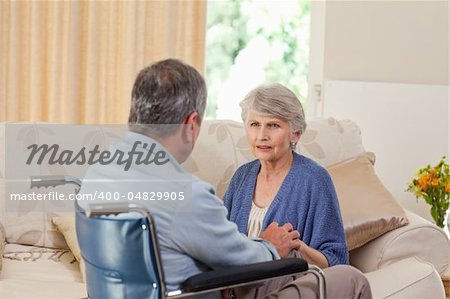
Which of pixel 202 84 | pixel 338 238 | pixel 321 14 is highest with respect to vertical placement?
pixel 321 14

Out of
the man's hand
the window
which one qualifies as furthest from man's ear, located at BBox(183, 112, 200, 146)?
the window

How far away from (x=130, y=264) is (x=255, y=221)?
90 centimetres

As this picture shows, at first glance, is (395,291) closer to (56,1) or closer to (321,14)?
(321,14)

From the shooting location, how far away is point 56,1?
180 inches

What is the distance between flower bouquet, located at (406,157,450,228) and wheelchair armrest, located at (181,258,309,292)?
2.02m

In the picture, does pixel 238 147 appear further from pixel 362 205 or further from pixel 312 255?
pixel 312 255

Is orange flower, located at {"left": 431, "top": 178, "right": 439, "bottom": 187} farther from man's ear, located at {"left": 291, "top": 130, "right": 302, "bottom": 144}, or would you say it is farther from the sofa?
man's ear, located at {"left": 291, "top": 130, "right": 302, "bottom": 144}

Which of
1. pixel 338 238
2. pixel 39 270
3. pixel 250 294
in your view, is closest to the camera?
pixel 250 294

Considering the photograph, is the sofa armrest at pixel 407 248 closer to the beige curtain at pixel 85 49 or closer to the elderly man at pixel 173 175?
the elderly man at pixel 173 175

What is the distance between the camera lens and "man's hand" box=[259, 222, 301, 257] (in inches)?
97.0

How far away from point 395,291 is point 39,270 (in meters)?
1.25

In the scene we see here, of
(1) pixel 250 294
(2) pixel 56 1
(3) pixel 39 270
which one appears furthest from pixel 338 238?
(2) pixel 56 1

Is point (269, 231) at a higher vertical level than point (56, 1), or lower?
lower

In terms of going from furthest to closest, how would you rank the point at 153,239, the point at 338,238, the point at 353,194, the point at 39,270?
the point at 353,194 < the point at 39,270 < the point at 338,238 < the point at 153,239
